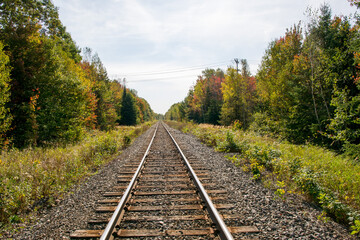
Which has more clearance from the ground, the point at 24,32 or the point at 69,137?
the point at 24,32

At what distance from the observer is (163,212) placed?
3.78 metres

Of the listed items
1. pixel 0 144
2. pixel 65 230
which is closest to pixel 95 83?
pixel 0 144

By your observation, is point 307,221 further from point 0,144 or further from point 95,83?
point 95,83

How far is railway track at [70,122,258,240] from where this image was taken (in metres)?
3.03

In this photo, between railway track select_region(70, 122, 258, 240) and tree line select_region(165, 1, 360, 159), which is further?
tree line select_region(165, 1, 360, 159)

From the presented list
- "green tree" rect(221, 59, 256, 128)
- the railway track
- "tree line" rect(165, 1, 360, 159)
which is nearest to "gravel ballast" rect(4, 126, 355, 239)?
the railway track

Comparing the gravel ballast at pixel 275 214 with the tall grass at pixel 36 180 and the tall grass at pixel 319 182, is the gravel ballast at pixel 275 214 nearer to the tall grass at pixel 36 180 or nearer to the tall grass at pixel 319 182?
the tall grass at pixel 319 182

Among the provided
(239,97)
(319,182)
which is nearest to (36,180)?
(319,182)

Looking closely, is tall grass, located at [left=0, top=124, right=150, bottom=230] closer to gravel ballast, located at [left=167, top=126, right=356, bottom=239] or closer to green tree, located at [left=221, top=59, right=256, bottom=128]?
gravel ballast, located at [left=167, top=126, right=356, bottom=239]

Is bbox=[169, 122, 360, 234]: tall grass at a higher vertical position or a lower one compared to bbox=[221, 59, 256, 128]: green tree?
lower

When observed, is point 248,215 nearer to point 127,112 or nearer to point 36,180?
point 36,180

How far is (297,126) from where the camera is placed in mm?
15727

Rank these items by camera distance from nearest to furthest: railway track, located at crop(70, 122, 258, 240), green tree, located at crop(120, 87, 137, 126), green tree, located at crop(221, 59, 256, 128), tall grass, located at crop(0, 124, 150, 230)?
railway track, located at crop(70, 122, 258, 240)
tall grass, located at crop(0, 124, 150, 230)
green tree, located at crop(221, 59, 256, 128)
green tree, located at crop(120, 87, 137, 126)

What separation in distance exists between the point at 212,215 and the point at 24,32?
13.7m
